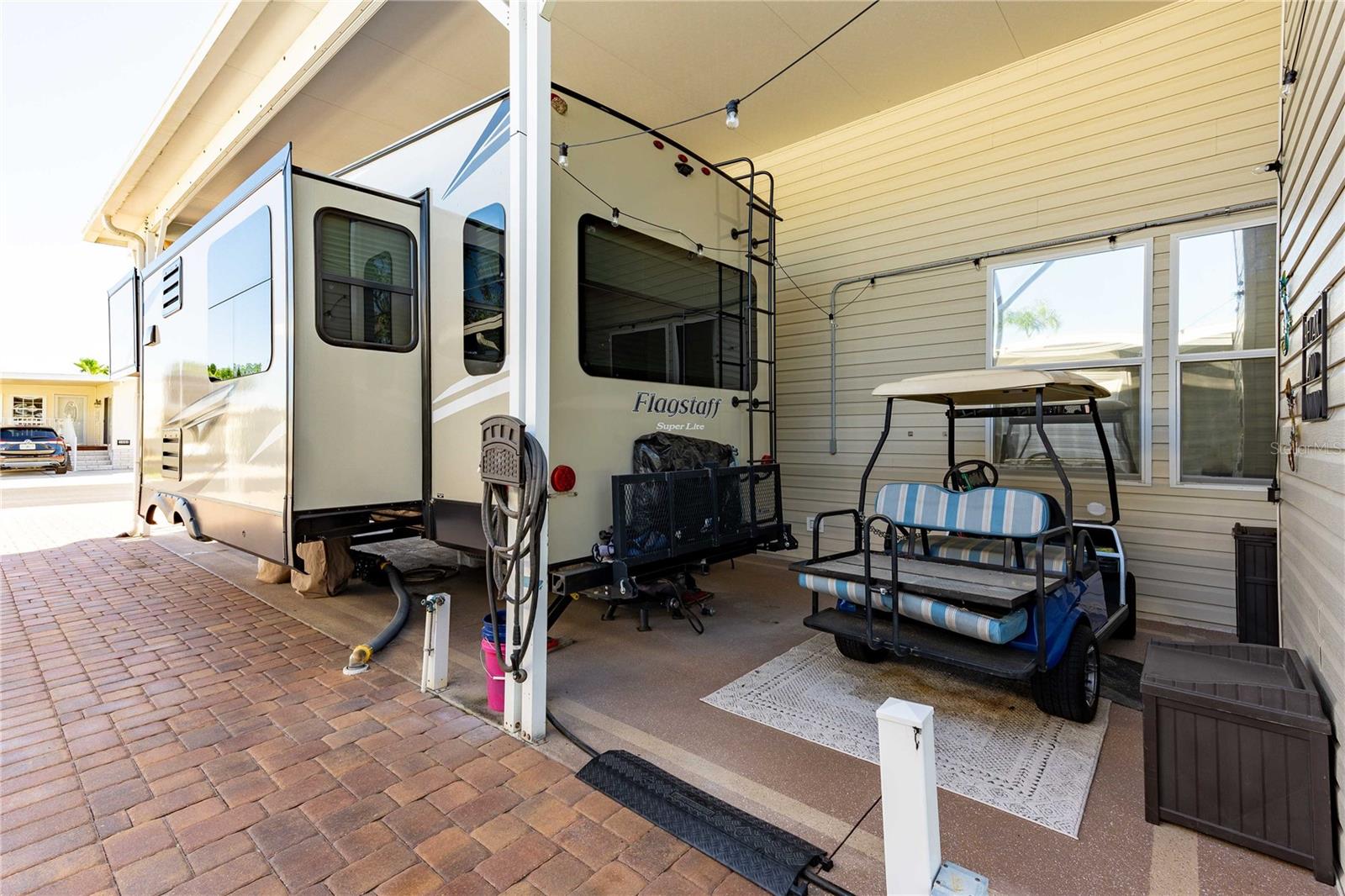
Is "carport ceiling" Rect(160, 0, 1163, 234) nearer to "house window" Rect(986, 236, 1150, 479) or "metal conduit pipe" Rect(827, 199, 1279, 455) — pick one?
"metal conduit pipe" Rect(827, 199, 1279, 455)

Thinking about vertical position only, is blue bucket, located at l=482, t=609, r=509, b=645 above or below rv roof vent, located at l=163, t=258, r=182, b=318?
below

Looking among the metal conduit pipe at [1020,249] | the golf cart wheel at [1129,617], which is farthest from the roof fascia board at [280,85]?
the golf cart wheel at [1129,617]

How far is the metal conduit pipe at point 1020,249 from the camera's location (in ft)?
13.2

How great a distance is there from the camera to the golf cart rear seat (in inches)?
108

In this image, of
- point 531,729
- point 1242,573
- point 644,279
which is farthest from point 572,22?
point 1242,573

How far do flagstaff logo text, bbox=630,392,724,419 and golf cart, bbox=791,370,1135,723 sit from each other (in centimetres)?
116

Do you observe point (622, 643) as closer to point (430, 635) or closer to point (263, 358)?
point (430, 635)

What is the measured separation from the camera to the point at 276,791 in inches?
89.4

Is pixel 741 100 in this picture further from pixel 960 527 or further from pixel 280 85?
pixel 960 527

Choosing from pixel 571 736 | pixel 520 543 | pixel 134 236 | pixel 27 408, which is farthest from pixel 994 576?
pixel 27 408

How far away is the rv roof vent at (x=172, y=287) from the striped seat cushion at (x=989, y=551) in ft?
19.2

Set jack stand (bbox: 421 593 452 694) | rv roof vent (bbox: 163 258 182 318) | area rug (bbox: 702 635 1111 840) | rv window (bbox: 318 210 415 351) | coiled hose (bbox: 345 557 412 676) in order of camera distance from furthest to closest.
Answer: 1. rv roof vent (bbox: 163 258 182 318)
2. rv window (bbox: 318 210 415 351)
3. coiled hose (bbox: 345 557 412 676)
4. jack stand (bbox: 421 593 452 694)
5. area rug (bbox: 702 635 1111 840)

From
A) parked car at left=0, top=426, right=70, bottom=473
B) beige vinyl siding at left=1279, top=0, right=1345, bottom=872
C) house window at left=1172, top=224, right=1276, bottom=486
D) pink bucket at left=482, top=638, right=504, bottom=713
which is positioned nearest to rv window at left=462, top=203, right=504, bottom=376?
pink bucket at left=482, top=638, right=504, bottom=713

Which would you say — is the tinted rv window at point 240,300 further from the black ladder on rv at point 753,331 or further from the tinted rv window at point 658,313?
the black ladder on rv at point 753,331
